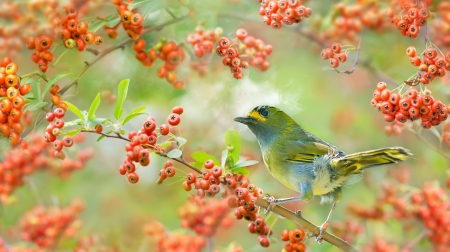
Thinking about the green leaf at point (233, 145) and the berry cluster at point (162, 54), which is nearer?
the green leaf at point (233, 145)

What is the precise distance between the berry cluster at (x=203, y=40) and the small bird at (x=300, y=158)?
0.46 metres

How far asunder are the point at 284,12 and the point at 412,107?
2.69 ft

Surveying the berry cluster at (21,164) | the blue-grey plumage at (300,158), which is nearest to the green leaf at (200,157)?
the blue-grey plumage at (300,158)

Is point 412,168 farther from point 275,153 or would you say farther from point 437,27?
point 275,153

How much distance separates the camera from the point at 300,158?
3881mm

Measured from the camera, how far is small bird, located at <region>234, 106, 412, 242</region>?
3723mm

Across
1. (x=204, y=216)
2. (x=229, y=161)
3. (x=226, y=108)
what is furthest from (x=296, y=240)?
(x=226, y=108)

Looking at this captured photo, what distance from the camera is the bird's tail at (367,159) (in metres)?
2.83

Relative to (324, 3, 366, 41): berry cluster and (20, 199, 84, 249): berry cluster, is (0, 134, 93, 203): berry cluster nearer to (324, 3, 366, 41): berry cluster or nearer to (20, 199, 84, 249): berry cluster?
(20, 199, 84, 249): berry cluster

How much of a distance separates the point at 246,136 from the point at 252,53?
1.87 m

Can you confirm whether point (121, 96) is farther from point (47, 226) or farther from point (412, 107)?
point (47, 226)

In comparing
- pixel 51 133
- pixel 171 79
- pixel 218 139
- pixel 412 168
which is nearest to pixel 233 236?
pixel 218 139

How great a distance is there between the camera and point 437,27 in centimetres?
420

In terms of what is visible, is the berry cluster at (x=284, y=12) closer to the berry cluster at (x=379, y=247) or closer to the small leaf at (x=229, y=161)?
the small leaf at (x=229, y=161)
